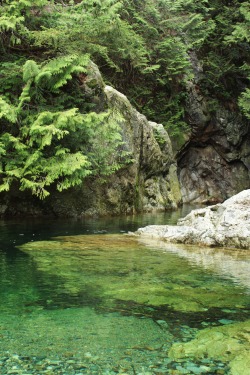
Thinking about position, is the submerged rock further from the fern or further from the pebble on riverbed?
the fern

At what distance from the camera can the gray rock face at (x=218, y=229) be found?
8484 millimetres

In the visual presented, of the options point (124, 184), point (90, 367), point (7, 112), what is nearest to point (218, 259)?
point (90, 367)

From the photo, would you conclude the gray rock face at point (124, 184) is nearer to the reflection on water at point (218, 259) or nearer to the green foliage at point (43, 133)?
the green foliage at point (43, 133)

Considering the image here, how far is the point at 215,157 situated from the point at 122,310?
24.2 metres

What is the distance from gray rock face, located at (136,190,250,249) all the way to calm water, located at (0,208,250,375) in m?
0.60

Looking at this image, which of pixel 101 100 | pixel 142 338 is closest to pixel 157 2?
pixel 101 100

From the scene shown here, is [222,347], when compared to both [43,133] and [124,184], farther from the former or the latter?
[124,184]

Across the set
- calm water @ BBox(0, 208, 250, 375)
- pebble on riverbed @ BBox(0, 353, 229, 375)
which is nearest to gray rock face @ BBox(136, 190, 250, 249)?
calm water @ BBox(0, 208, 250, 375)

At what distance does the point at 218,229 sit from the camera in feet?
28.9

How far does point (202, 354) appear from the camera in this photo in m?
3.30

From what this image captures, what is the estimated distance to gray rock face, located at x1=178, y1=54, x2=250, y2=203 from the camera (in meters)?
26.1

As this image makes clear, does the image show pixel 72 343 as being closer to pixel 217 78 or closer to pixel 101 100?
pixel 101 100

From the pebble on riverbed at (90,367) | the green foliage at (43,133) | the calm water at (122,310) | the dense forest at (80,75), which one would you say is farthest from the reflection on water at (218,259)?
the dense forest at (80,75)

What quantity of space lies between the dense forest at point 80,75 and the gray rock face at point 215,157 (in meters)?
2.22
